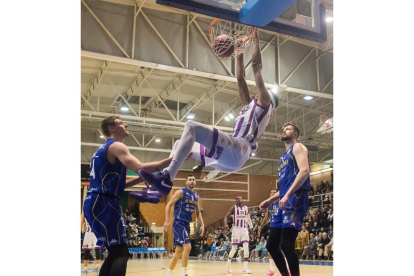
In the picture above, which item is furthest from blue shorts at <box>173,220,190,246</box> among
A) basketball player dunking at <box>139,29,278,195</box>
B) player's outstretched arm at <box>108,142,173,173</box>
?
player's outstretched arm at <box>108,142,173,173</box>

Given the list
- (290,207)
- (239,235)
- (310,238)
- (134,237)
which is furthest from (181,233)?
(134,237)

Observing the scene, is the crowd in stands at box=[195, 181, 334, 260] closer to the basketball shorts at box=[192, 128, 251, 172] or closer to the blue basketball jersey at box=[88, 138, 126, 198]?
the basketball shorts at box=[192, 128, 251, 172]

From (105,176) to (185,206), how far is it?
157 inches

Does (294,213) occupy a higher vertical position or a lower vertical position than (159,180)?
lower

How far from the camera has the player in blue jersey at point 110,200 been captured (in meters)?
3.81

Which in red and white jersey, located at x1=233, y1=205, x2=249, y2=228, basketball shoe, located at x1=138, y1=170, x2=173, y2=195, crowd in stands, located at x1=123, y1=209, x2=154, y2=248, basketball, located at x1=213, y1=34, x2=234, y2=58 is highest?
basketball, located at x1=213, y1=34, x2=234, y2=58

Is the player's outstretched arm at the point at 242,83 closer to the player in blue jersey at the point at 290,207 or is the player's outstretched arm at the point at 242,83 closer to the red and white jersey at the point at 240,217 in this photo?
the player in blue jersey at the point at 290,207

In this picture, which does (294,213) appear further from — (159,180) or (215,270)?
(215,270)

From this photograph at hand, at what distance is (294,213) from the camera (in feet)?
14.9

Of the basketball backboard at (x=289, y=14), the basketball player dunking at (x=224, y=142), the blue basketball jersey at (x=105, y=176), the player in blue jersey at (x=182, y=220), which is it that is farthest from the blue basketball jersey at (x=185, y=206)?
the basketball backboard at (x=289, y=14)

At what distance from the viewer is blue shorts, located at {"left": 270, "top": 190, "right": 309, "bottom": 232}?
178 inches

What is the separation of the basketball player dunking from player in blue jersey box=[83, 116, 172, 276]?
14cm
